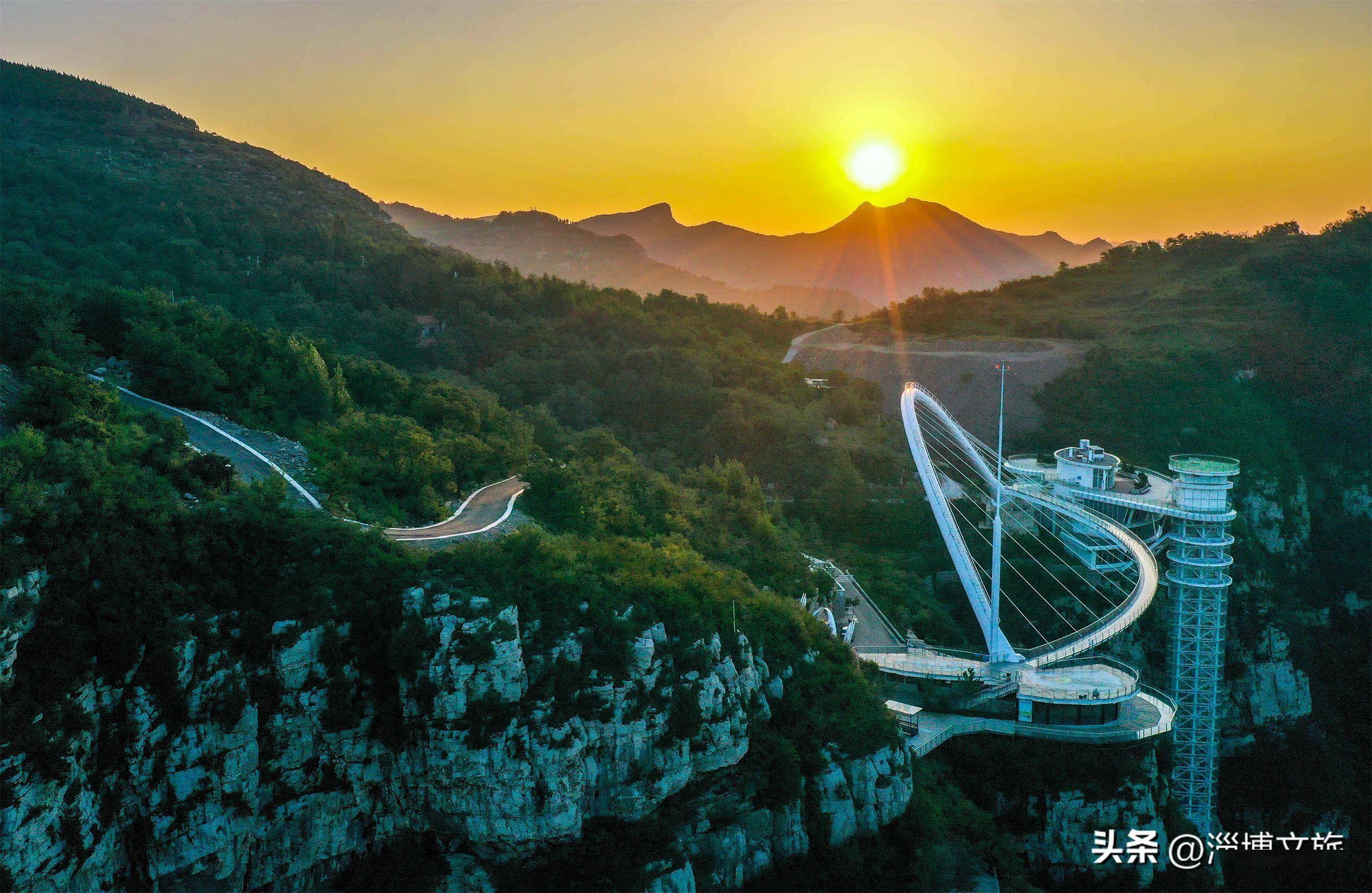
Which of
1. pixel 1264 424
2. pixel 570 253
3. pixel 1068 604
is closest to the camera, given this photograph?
pixel 1068 604

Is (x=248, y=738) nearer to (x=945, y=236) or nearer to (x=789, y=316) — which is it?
(x=789, y=316)

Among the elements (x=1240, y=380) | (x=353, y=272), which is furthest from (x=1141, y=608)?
(x=353, y=272)

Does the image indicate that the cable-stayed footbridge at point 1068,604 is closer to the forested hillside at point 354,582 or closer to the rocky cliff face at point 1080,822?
the rocky cliff face at point 1080,822

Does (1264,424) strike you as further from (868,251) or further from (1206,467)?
(868,251)

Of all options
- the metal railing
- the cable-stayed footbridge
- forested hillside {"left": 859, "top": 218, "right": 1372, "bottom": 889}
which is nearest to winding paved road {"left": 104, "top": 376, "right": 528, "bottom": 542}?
→ the cable-stayed footbridge

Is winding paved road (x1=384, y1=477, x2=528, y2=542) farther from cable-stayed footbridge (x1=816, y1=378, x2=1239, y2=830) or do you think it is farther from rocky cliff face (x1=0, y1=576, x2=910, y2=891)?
cable-stayed footbridge (x1=816, y1=378, x2=1239, y2=830)

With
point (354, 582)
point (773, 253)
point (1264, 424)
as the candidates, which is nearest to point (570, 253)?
point (773, 253)
